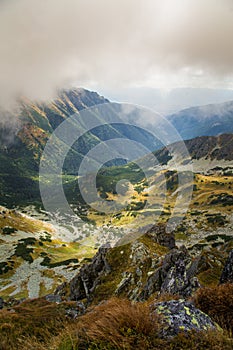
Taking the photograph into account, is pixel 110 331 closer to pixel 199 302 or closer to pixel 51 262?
pixel 199 302

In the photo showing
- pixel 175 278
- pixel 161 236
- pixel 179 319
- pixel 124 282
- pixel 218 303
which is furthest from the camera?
pixel 161 236

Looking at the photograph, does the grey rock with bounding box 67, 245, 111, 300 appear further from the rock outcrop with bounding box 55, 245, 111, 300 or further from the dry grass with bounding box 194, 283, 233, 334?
the dry grass with bounding box 194, 283, 233, 334

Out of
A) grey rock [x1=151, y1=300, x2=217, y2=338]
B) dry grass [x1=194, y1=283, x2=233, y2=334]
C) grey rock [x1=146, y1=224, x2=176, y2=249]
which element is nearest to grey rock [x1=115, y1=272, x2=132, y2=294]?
grey rock [x1=146, y1=224, x2=176, y2=249]

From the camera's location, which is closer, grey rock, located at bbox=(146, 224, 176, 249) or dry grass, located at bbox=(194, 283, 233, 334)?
dry grass, located at bbox=(194, 283, 233, 334)

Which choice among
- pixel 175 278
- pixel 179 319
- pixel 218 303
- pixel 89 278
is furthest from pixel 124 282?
pixel 179 319

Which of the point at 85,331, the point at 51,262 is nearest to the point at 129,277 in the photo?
the point at 85,331

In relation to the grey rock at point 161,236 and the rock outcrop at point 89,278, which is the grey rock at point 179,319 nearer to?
the rock outcrop at point 89,278

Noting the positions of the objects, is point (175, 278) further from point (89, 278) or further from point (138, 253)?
point (89, 278)

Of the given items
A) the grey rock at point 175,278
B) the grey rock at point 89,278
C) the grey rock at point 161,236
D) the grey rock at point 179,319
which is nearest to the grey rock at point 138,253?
the grey rock at point 89,278

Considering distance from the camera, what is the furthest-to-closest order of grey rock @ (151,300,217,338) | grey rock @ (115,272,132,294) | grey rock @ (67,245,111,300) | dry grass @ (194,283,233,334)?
grey rock @ (67,245,111,300) → grey rock @ (115,272,132,294) → dry grass @ (194,283,233,334) → grey rock @ (151,300,217,338)
